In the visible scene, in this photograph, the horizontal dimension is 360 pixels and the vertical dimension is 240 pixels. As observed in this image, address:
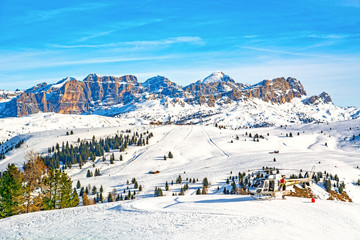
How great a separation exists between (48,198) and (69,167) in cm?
9773

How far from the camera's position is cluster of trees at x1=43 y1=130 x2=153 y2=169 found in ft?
476

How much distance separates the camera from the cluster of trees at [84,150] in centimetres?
14502

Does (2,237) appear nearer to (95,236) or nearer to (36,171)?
(95,236)

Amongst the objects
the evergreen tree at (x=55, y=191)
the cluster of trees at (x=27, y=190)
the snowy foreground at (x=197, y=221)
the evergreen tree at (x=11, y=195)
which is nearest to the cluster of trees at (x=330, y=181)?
the snowy foreground at (x=197, y=221)

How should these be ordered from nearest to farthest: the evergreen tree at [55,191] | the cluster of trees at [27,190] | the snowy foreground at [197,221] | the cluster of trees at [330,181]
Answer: the snowy foreground at [197,221] → the cluster of trees at [27,190] → the evergreen tree at [55,191] → the cluster of trees at [330,181]

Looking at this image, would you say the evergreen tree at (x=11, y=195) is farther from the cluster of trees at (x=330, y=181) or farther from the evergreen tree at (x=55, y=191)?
the cluster of trees at (x=330, y=181)

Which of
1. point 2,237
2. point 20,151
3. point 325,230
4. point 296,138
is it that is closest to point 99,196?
point 2,237

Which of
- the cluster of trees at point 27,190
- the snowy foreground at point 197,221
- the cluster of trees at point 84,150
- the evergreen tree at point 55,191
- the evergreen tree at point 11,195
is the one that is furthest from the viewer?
the cluster of trees at point 84,150

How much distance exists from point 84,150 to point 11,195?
116 metres

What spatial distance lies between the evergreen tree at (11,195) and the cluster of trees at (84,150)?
9825 centimetres

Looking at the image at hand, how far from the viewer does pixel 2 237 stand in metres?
26.8

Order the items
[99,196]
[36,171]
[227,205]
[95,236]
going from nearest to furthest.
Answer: [95,236], [227,205], [36,171], [99,196]

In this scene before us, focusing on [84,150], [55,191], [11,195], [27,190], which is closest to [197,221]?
[55,191]

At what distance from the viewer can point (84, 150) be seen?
6107 inches
